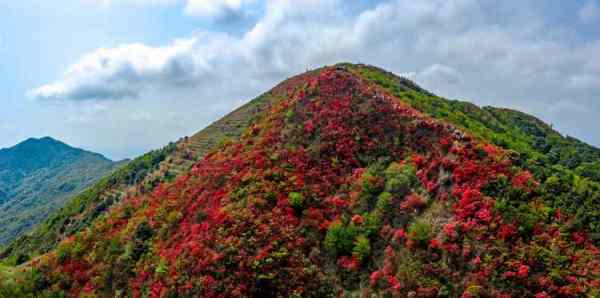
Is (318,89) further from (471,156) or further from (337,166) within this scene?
(471,156)

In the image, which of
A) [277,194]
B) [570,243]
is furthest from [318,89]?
[570,243]

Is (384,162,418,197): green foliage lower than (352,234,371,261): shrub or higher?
higher

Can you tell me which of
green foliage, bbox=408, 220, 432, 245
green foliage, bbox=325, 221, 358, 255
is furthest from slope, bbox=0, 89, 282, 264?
green foliage, bbox=408, 220, 432, 245

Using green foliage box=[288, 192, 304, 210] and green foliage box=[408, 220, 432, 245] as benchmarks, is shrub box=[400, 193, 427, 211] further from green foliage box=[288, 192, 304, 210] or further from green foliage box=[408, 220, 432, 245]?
green foliage box=[288, 192, 304, 210]

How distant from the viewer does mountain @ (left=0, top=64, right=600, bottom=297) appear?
2056cm

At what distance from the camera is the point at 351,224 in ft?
89.9

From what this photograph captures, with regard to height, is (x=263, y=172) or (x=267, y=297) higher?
(x=263, y=172)

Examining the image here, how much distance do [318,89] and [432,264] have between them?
1245 inches

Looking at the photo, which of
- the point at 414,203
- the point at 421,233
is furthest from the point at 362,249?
the point at 414,203

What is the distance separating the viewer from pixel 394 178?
2883 centimetres

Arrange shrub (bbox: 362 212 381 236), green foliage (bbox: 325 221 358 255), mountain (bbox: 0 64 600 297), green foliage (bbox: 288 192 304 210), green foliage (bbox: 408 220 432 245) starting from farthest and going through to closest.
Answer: green foliage (bbox: 288 192 304 210)
green foliage (bbox: 325 221 358 255)
shrub (bbox: 362 212 381 236)
green foliage (bbox: 408 220 432 245)
mountain (bbox: 0 64 600 297)

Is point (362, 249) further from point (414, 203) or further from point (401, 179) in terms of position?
point (401, 179)

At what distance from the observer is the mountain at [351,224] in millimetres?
20562

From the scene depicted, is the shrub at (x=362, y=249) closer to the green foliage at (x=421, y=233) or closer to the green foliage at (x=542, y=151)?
the green foliage at (x=421, y=233)
